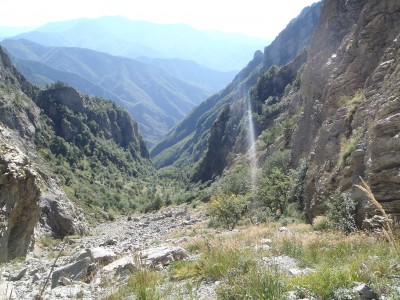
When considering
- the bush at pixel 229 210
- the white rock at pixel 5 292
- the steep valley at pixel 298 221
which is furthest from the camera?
the bush at pixel 229 210

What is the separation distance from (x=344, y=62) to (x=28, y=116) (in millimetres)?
115887

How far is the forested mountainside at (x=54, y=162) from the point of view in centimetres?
2497

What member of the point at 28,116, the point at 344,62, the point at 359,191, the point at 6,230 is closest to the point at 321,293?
the point at 359,191

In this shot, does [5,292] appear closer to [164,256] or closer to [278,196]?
[164,256]

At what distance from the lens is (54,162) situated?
122812 millimetres

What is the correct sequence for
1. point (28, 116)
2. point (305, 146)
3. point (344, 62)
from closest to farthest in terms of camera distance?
point (344, 62), point (305, 146), point (28, 116)

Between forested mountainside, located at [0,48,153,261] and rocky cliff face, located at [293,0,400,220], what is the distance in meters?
18.5

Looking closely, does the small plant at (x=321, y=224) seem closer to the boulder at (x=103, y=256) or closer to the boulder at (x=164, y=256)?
the boulder at (x=164, y=256)

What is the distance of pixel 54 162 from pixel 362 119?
117924 millimetres

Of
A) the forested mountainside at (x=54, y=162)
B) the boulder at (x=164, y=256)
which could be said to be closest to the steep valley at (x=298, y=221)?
the boulder at (x=164, y=256)

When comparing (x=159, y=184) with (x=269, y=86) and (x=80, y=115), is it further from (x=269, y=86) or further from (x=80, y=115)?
(x=269, y=86)

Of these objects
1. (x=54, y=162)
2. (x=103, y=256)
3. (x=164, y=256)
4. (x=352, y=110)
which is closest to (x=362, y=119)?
(x=352, y=110)

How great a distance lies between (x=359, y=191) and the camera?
1503cm

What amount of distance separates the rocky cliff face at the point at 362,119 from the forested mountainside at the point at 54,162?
729 inches
